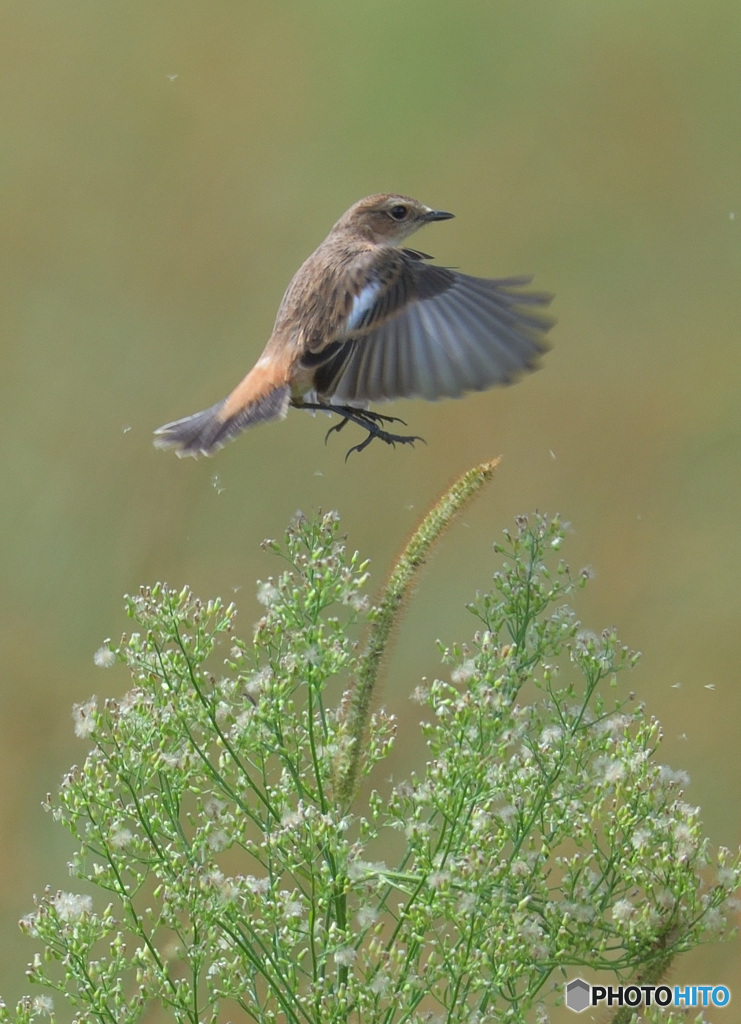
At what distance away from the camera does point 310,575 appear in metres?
0.80

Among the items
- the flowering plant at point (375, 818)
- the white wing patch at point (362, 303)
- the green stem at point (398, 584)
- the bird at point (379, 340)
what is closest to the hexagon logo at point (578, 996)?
the flowering plant at point (375, 818)

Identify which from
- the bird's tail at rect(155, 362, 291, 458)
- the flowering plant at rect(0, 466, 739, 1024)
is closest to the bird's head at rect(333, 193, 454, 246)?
the bird's tail at rect(155, 362, 291, 458)

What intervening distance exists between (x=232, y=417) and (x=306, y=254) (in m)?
0.40

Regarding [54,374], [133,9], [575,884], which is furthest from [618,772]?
[133,9]

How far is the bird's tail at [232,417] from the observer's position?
0.92 meters

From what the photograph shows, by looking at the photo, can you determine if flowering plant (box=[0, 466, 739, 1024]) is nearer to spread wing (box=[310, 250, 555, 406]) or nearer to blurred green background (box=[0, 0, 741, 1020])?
spread wing (box=[310, 250, 555, 406])

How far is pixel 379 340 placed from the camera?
1.03m

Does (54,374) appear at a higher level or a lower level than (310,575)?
higher

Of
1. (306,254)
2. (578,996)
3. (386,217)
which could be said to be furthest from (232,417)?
(578,996)

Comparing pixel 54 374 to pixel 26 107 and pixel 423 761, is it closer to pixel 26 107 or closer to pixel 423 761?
pixel 26 107

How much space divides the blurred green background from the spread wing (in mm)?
266

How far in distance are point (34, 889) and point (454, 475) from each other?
664mm

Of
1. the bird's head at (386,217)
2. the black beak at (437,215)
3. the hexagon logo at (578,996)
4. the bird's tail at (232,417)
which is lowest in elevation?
the hexagon logo at (578,996)

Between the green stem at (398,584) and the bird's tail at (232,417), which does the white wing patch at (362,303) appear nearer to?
the bird's tail at (232,417)
